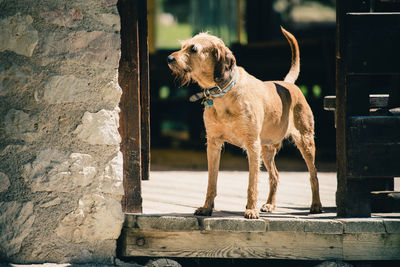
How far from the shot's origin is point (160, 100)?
11539mm

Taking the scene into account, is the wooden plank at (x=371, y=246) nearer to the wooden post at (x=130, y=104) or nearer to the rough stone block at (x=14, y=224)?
the wooden post at (x=130, y=104)

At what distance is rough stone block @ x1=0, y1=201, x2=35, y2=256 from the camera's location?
3.58 meters

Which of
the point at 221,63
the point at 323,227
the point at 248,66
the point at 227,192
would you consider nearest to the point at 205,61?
the point at 221,63

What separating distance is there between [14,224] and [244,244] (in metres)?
1.64

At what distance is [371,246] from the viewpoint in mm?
3846

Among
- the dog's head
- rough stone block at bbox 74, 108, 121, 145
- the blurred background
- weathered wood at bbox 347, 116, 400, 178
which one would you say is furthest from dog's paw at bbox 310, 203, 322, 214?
the blurred background

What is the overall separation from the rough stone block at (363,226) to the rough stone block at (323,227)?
0.16 feet

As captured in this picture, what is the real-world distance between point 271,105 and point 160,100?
7.47 meters

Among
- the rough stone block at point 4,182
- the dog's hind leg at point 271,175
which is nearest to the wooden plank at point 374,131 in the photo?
the dog's hind leg at point 271,175

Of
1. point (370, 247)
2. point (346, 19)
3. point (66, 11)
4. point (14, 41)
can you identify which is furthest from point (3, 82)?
point (370, 247)

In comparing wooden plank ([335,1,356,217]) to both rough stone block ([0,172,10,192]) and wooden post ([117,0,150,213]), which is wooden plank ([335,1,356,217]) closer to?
wooden post ([117,0,150,213])

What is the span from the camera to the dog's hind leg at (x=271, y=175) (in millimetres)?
4316

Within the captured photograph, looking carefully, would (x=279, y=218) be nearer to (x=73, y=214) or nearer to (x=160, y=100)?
(x=73, y=214)

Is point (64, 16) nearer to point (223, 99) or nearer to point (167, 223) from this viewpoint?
point (223, 99)
